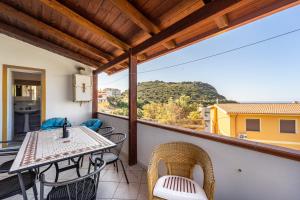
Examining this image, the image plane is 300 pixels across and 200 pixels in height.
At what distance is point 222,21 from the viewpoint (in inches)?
67.3

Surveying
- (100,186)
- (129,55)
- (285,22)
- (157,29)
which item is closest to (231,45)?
(285,22)

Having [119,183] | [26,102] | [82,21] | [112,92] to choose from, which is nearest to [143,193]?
[119,183]

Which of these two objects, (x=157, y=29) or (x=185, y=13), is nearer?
(x=185, y=13)

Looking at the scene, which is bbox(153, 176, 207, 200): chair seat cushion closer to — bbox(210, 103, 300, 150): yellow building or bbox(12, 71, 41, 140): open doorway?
bbox(210, 103, 300, 150): yellow building

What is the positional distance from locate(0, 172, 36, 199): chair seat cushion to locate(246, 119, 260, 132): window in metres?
2.52

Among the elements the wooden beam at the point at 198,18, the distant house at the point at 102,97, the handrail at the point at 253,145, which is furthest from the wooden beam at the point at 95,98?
the handrail at the point at 253,145

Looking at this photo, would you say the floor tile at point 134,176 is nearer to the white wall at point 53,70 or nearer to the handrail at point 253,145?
the handrail at point 253,145

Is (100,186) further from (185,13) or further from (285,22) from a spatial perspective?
(285,22)

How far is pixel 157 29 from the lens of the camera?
227 centimetres

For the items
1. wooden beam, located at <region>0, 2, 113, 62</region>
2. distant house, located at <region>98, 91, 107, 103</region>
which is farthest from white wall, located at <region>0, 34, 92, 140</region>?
wooden beam, located at <region>0, 2, 113, 62</region>

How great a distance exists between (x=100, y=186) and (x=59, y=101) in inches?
124

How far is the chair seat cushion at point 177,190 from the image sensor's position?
1.23 metres

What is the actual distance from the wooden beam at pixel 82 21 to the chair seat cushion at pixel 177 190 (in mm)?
2465

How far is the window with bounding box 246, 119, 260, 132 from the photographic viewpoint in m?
1.75
